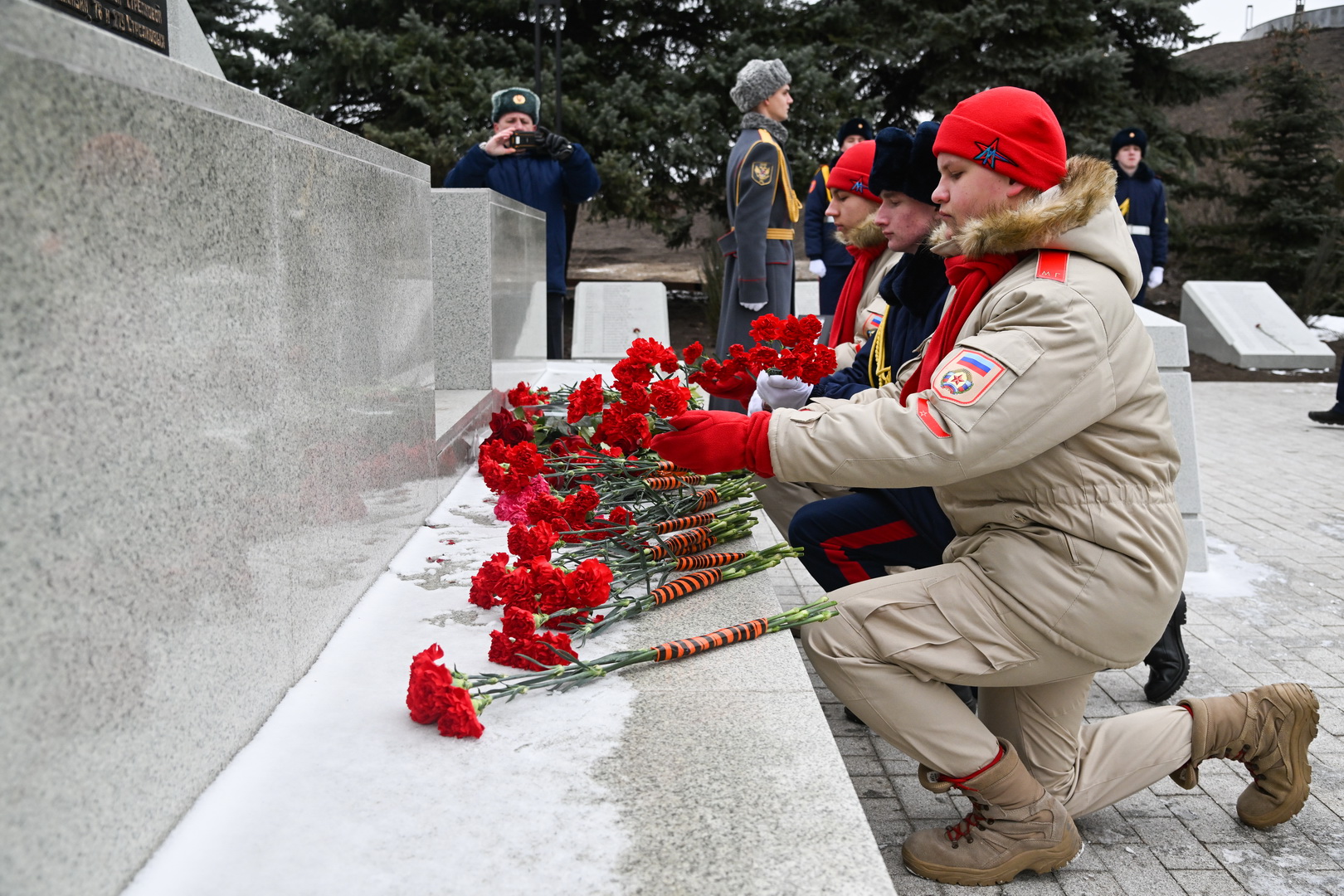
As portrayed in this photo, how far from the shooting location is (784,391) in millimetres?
3492

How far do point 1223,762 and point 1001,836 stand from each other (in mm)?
1108

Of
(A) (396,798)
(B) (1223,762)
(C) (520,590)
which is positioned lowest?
(B) (1223,762)

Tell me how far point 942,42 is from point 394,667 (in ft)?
43.0

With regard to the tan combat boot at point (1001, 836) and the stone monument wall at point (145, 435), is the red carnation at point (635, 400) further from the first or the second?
the tan combat boot at point (1001, 836)

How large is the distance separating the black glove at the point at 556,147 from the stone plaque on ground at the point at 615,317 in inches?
115

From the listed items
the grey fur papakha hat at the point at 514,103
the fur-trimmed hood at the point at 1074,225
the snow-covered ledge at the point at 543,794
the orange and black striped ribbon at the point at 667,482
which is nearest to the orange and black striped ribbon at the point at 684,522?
the orange and black striped ribbon at the point at 667,482

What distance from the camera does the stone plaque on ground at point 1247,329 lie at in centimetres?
1292

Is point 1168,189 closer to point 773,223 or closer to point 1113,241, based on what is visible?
point 773,223

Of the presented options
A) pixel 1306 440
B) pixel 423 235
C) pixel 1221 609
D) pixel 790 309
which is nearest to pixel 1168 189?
pixel 1306 440

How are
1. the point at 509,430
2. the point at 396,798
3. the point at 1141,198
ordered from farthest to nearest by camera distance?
the point at 1141,198 < the point at 509,430 < the point at 396,798

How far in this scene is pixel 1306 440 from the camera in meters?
8.50

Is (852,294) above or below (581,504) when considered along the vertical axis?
above

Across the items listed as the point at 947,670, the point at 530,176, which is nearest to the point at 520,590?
the point at 947,670

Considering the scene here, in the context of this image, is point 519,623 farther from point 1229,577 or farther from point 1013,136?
point 1229,577
